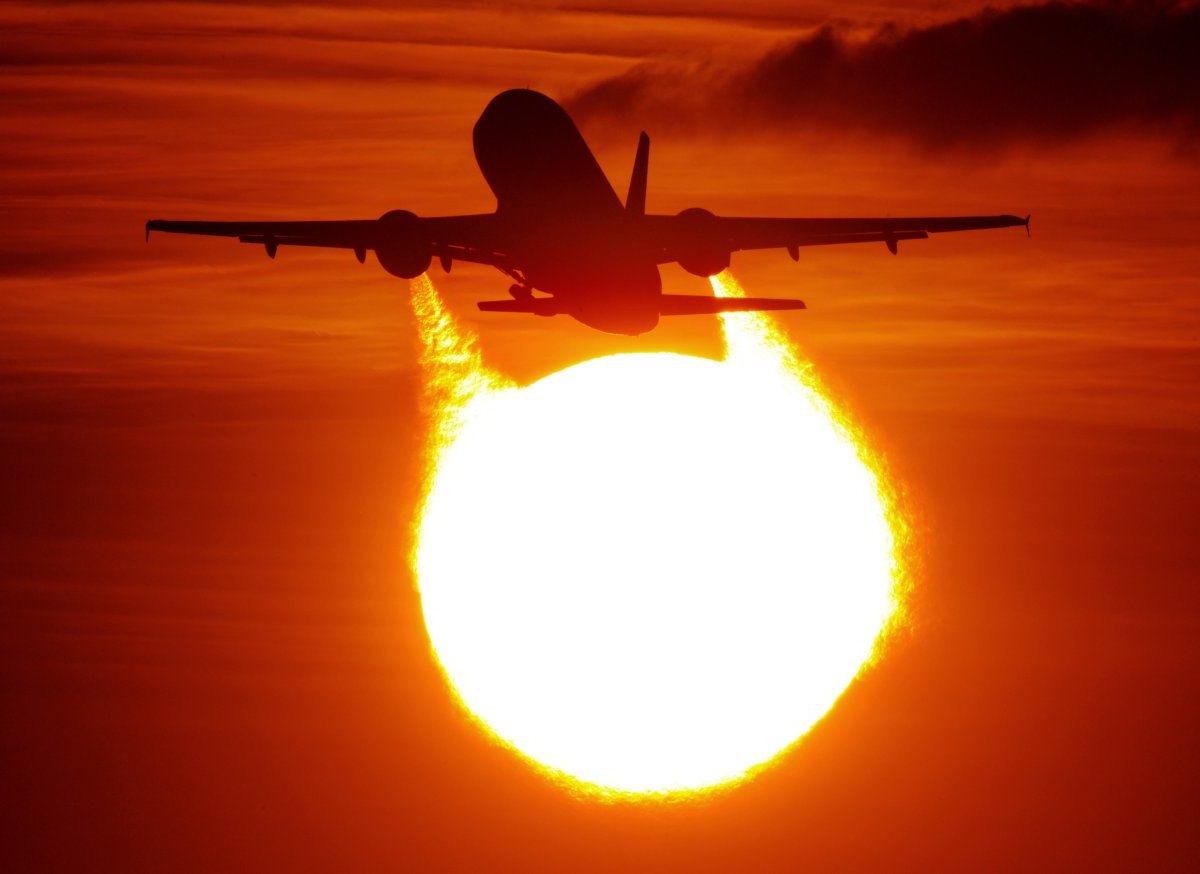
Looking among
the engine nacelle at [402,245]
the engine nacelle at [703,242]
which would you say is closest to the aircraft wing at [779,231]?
the engine nacelle at [703,242]

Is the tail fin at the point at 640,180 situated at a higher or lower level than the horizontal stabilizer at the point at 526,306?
higher

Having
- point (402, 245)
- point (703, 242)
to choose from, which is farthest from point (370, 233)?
point (703, 242)

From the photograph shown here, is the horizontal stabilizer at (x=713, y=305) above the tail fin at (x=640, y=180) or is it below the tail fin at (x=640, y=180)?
below

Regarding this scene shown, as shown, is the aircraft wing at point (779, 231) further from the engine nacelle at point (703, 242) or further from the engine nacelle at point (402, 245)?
the engine nacelle at point (402, 245)
